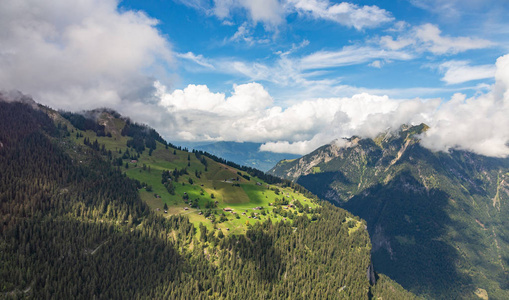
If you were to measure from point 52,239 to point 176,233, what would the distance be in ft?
252

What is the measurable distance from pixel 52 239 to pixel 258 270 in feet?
455

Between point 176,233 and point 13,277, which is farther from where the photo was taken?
point 176,233

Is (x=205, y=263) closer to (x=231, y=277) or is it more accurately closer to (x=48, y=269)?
(x=231, y=277)

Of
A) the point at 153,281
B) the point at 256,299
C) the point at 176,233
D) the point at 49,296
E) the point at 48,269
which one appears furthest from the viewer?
the point at 176,233

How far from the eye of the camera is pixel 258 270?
193125 mm

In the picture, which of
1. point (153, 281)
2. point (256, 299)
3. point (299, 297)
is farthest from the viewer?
point (299, 297)

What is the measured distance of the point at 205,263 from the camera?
182 metres

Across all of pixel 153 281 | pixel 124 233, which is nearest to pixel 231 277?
pixel 153 281

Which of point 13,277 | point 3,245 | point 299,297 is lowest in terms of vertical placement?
point 299,297

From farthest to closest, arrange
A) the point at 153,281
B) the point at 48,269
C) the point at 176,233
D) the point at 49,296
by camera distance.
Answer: the point at 176,233 < the point at 153,281 < the point at 48,269 < the point at 49,296

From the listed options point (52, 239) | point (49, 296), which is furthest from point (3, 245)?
point (49, 296)

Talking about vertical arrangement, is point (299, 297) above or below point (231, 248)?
below

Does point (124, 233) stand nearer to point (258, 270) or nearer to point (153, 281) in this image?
point (153, 281)

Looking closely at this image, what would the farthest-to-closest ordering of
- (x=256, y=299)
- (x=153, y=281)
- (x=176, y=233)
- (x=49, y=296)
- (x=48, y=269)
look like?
1. (x=176, y=233)
2. (x=256, y=299)
3. (x=153, y=281)
4. (x=48, y=269)
5. (x=49, y=296)
